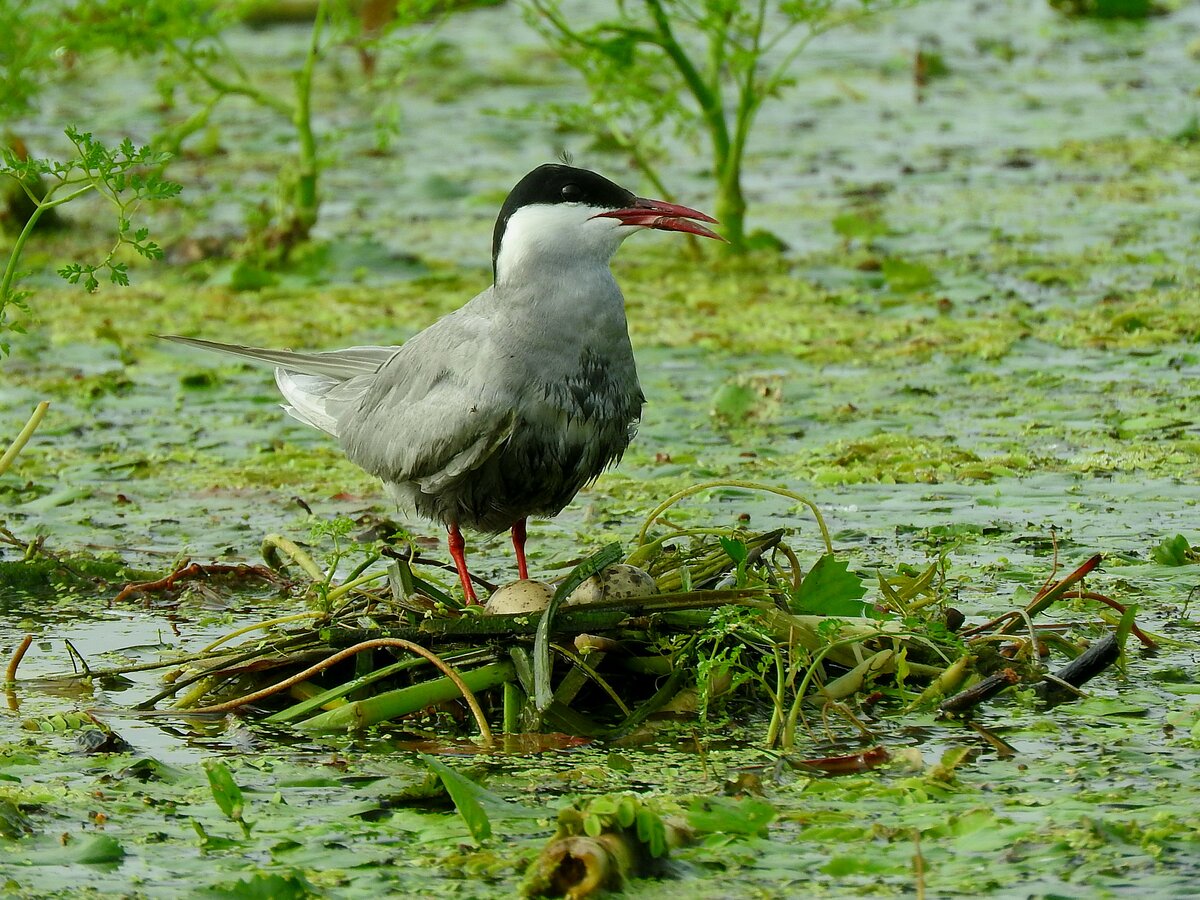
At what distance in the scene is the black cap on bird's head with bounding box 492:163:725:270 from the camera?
4445 mm

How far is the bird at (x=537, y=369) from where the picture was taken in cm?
440

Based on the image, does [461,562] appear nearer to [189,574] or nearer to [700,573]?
[700,573]

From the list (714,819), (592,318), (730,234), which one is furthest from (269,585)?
(730,234)

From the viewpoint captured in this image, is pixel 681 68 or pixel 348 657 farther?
pixel 681 68

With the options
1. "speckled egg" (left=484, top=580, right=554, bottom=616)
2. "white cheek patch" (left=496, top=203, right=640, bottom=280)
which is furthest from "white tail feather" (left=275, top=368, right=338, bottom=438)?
"speckled egg" (left=484, top=580, right=554, bottom=616)

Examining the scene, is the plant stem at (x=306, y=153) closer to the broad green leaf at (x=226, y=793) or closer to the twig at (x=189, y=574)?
the twig at (x=189, y=574)

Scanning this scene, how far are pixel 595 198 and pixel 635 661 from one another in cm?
117

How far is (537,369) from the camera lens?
438 cm

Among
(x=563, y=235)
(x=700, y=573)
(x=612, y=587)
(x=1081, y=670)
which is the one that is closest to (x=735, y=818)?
(x=612, y=587)

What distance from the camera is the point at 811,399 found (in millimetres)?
6848

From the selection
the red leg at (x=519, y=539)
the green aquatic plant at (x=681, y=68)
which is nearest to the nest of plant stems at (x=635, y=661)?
the red leg at (x=519, y=539)

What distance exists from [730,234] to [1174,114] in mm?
4233

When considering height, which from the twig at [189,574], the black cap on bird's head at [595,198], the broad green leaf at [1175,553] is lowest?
the twig at [189,574]

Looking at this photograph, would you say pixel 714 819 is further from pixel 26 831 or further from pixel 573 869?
pixel 26 831
